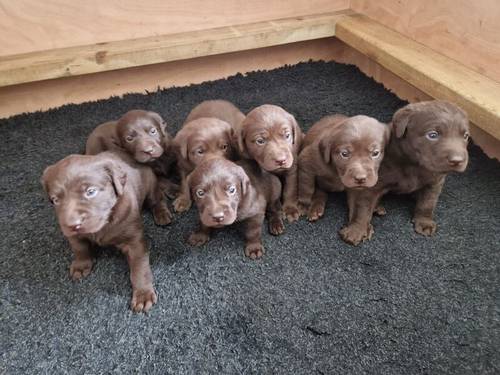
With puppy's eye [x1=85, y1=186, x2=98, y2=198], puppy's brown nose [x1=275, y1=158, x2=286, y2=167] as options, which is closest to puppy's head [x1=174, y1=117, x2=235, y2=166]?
puppy's brown nose [x1=275, y1=158, x2=286, y2=167]

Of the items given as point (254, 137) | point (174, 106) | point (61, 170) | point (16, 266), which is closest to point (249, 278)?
point (254, 137)

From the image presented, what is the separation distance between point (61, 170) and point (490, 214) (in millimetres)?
3344

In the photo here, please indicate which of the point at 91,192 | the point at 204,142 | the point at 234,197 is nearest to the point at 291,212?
the point at 234,197

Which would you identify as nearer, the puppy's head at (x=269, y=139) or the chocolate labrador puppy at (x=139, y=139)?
the puppy's head at (x=269, y=139)

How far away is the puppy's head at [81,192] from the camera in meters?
Answer: 2.56

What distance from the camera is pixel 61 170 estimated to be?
8.63 ft

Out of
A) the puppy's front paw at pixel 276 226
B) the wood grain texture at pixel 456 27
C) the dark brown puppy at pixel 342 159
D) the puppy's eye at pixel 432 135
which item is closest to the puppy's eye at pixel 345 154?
the dark brown puppy at pixel 342 159

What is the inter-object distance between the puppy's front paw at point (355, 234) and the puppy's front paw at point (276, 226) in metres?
0.49

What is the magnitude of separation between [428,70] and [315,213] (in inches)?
75.5

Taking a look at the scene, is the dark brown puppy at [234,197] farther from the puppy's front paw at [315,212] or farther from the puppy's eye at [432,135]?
the puppy's eye at [432,135]

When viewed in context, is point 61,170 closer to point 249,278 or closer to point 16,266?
point 16,266

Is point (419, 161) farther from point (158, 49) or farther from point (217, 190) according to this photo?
point (158, 49)

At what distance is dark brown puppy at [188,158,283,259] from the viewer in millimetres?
2877

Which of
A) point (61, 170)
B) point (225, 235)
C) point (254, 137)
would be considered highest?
point (61, 170)
